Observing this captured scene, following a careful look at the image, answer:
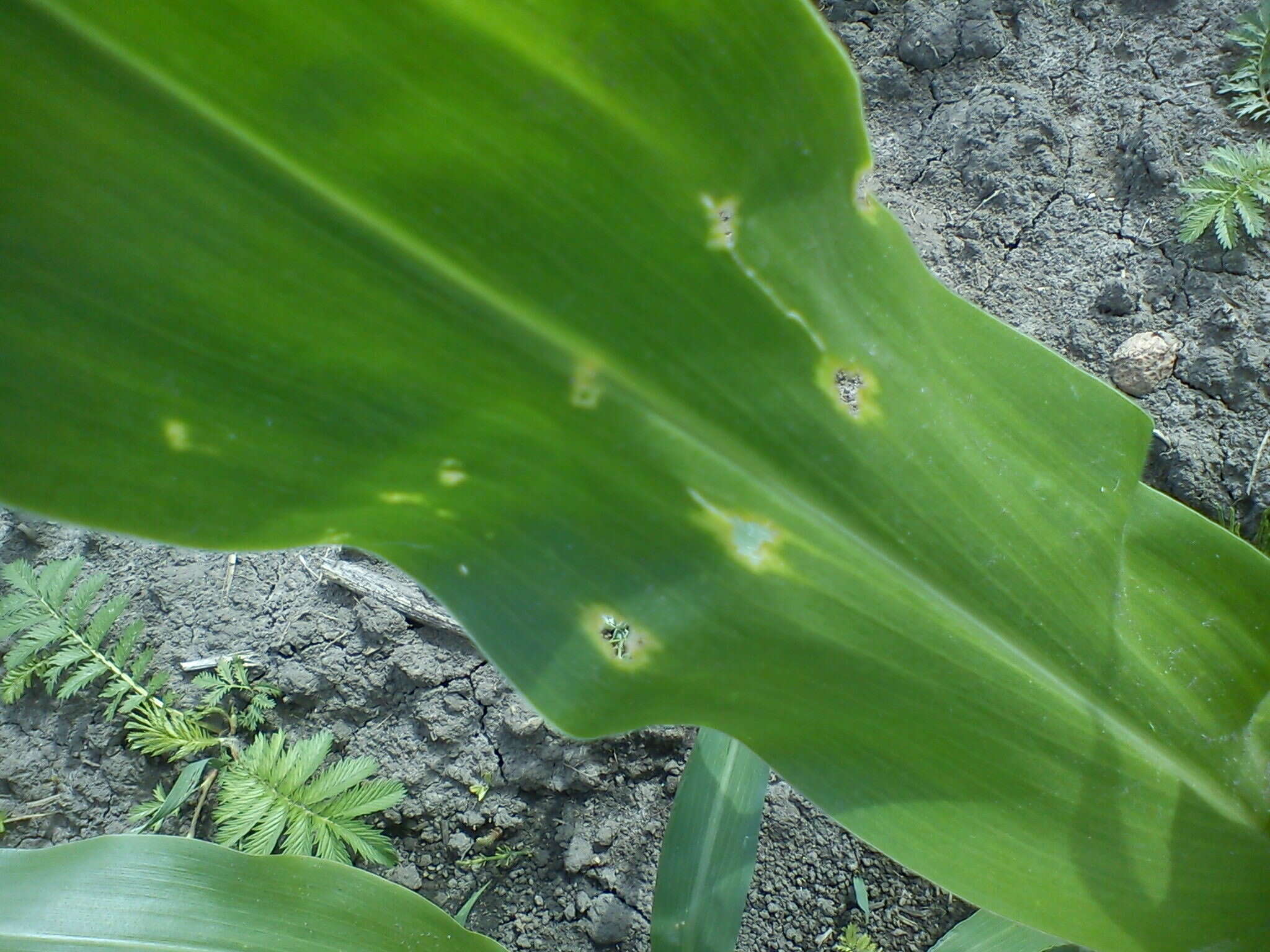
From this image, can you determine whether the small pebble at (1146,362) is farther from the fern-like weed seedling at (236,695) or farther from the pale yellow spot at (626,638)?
the fern-like weed seedling at (236,695)

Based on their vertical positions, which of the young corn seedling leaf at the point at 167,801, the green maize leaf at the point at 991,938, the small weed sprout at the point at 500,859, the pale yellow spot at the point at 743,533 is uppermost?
the pale yellow spot at the point at 743,533

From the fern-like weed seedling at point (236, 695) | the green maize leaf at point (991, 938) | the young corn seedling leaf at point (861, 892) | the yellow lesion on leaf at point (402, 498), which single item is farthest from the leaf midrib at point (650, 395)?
the fern-like weed seedling at point (236, 695)

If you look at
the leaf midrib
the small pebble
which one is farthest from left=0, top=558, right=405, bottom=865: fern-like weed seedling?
the small pebble

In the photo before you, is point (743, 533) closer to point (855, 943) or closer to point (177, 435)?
point (177, 435)

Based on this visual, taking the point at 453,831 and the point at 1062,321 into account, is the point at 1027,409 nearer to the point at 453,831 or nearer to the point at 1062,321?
the point at 1062,321

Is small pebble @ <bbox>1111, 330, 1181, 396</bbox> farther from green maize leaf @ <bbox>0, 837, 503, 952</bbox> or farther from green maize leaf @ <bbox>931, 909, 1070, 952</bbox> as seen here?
green maize leaf @ <bbox>0, 837, 503, 952</bbox>

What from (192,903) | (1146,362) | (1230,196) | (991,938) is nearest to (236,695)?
(192,903)
